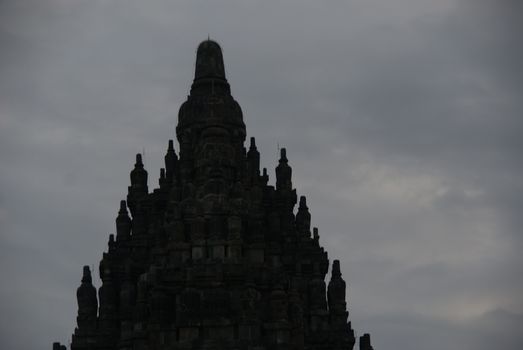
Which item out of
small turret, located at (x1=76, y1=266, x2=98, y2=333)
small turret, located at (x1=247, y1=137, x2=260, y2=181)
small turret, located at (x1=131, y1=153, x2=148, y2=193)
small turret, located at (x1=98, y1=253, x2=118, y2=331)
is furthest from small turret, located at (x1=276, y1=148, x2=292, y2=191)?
small turret, located at (x1=76, y1=266, x2=98, y2=333)

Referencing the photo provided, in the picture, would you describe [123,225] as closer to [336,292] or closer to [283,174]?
[283,174]

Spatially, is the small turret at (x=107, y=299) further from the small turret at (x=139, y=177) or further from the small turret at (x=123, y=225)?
the small turret at (x=139, y=177)

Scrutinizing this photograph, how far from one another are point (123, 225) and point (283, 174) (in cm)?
1353

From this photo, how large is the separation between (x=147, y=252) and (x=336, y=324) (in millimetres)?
15357

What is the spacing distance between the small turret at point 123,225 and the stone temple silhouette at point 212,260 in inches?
3.1

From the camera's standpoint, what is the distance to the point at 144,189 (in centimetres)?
8531

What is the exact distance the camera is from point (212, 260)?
7388 centimetres

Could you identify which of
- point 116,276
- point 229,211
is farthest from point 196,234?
point 116,276

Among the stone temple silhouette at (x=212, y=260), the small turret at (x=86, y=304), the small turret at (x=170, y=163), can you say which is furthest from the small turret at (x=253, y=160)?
the small turret at (x=86, y=304)

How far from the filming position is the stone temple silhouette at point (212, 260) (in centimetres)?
7150

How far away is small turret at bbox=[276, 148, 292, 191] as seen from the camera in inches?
3339

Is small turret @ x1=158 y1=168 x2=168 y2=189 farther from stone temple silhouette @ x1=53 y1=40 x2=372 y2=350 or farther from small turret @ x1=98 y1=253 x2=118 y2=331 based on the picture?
small turret @ x1=98 y1=253 x2=118 y2=331

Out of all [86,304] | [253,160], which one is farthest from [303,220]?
[86,304]

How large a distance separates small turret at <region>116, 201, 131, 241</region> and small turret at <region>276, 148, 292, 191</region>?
12262mm
